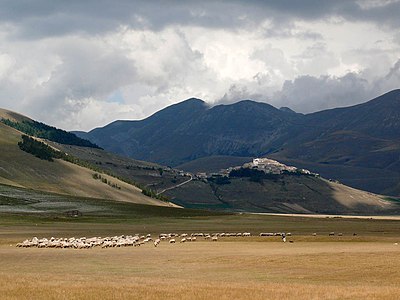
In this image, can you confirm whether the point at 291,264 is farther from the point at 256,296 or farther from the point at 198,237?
the point at 198,237

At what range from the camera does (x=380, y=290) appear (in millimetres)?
43562

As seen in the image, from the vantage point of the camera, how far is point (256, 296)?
42188mm

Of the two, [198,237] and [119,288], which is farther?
[198,237]

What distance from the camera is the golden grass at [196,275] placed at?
43.0 meters

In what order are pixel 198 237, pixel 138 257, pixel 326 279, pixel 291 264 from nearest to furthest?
pixel 326 279
pixel 291 264
pixel 138 257
pixel 198 237

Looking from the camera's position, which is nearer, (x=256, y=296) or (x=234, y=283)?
(x=256, y=296)

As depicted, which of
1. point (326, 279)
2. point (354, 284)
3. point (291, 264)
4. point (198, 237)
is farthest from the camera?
point (198, 237)

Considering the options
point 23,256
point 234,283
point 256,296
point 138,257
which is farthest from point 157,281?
point 23,256

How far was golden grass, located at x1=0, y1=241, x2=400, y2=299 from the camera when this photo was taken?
4297 centimetres

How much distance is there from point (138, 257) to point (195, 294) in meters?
30.1

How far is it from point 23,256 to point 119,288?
31523 millimetres

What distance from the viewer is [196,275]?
2195 inches

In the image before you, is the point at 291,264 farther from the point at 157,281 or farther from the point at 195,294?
the point at 195,294

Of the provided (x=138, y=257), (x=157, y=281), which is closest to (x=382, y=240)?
(x=138, y=257)
